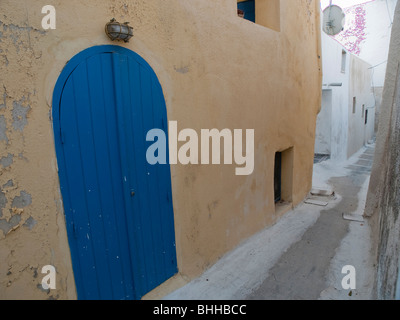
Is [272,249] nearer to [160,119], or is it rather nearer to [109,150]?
[160,119]

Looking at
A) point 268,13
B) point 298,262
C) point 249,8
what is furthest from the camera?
point 249,8

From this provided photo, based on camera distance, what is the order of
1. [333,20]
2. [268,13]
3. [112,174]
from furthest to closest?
1. [333,20]
2. [268,13]
3. [112,174]

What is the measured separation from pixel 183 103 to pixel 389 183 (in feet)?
8.92

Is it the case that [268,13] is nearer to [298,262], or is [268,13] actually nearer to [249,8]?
[249,8]

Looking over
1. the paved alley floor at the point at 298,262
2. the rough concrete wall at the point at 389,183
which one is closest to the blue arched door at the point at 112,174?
the paved alley floor at the point at 298,262

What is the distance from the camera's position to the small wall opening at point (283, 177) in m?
7.07

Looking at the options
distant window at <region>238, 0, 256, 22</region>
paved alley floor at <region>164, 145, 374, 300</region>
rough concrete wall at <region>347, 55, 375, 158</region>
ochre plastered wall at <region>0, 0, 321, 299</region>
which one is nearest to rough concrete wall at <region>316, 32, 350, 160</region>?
rough concrete wall at <region>347, 55, 375, 158</region>

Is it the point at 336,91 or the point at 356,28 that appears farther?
the point at 356,28

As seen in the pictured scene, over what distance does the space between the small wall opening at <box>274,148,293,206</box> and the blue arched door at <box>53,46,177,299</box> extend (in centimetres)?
429

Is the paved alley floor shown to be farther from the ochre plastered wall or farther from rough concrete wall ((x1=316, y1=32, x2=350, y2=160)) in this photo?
rough concrete wall ((x1=316, y1=32, x2=350, y2=160))

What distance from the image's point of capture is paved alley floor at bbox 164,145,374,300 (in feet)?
12.7

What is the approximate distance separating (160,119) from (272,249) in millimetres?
3273

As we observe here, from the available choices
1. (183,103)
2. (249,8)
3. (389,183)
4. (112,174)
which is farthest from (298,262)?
(249,8)

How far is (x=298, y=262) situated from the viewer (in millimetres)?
4695
